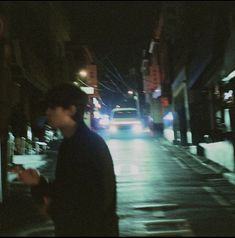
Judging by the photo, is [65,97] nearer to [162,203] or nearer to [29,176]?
[29,176]

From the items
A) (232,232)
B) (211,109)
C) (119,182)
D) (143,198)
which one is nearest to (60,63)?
(211,109)

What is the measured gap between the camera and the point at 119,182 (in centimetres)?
1352

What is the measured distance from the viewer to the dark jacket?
313 centimetres

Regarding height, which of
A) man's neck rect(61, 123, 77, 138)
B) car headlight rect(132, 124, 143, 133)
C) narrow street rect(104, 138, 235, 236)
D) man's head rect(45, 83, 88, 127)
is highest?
car headlight rect(132, 124, 143, 133)

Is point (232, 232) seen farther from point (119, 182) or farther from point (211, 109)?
point (211, 109)

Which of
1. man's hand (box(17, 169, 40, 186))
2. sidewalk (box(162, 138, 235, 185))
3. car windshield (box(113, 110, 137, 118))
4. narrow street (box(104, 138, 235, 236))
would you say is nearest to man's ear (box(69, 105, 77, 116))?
man's hand (box(17, 169, 40, 186))

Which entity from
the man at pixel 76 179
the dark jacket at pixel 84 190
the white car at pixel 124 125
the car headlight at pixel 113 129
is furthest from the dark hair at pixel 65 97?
the car headlight at pixel 113 129

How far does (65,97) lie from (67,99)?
2 centimetres

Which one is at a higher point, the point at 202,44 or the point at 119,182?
the point at 202,44

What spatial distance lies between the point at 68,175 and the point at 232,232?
→ 485 centimetres

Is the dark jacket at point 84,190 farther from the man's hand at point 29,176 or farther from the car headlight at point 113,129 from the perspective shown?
the car headlight at point 113,129

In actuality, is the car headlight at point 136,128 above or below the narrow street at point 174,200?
above

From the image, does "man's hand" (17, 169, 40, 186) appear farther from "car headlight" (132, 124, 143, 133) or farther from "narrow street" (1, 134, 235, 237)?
"car headlight" (132, 124, 143, 133)

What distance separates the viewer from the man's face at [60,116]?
10.7ft
